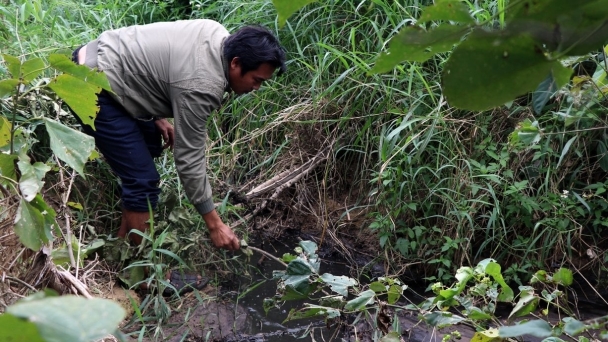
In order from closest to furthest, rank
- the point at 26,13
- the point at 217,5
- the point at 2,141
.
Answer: the point at 2,141, the point at 26,13, the point at 217,5

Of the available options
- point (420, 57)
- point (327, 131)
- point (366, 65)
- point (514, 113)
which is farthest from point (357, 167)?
point (420, 57)

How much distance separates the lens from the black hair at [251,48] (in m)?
3.38

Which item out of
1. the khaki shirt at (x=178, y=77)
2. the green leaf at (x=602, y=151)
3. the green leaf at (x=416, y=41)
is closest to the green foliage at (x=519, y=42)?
the green leaf at (x=416, y=41)

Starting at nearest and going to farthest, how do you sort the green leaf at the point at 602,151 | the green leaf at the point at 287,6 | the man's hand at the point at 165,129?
1. the green leaf at the point at 287,6
2. the green leaf at the point at 602,151
3. the man's hand at the point at 165,129

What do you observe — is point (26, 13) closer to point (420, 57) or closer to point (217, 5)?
point (217, 5)

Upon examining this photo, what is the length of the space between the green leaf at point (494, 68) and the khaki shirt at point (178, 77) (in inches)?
106

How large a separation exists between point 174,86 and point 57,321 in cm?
310

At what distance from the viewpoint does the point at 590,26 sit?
671 millimetres

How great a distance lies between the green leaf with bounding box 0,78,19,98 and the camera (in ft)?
5.84

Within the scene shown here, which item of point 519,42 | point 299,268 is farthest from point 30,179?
point 519,42

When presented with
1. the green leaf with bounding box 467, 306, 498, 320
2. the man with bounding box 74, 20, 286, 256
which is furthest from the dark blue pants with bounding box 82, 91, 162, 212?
the green leaf with bounding box 467, 306, 498, 320

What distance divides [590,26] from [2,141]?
204 cm

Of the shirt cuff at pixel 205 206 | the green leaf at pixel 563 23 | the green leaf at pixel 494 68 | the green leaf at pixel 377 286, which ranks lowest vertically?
the shirt cuff at pixel 205 206

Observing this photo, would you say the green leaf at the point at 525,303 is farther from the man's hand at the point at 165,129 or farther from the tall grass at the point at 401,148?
the man's hand at the point at 165,129
